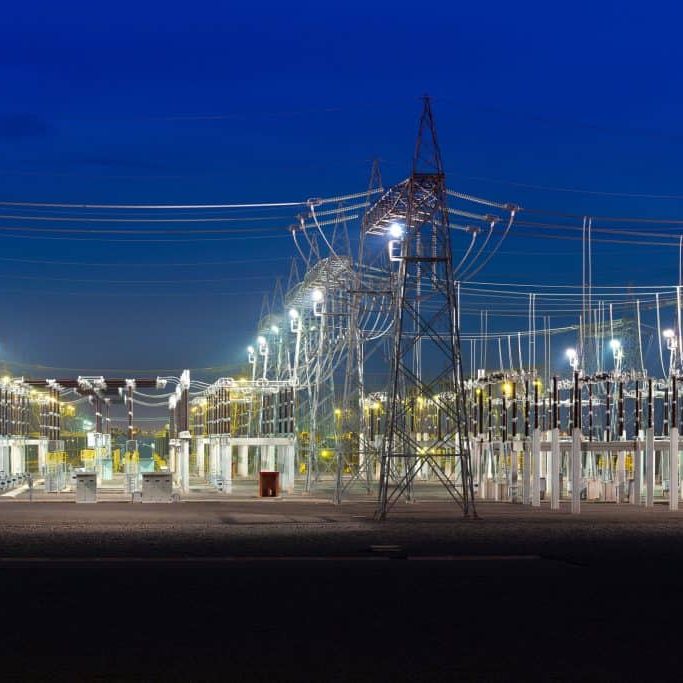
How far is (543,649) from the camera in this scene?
1689 centimetres

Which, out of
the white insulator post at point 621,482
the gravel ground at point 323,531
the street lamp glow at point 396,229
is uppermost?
the street lamp glow at point 396,229

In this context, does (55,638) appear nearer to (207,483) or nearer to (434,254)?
(434,254)

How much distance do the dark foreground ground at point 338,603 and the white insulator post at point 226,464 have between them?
28823 mm

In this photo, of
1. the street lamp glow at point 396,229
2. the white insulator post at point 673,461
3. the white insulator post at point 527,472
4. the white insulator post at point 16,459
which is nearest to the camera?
the street lamp glow at point 396,229

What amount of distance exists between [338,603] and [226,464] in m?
51.8

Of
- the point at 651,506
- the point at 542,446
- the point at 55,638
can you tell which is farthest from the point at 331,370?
the point at 55,638

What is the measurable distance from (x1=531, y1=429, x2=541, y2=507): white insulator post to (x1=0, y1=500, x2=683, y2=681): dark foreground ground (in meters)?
14.5

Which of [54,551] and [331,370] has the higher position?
[331,370]

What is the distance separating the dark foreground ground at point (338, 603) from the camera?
51.7 ft

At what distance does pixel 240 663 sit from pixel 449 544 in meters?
19.0

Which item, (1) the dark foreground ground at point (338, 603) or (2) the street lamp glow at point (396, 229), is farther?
(2) the street lamp glow at point (396, 229)

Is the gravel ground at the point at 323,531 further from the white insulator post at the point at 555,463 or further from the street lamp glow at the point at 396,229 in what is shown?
the street lamp glow at the point at 396,229

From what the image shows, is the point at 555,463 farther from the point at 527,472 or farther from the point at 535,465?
the point at 527,472

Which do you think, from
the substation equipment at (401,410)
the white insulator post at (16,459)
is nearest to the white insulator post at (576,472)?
the substation equipment at (401,410)
